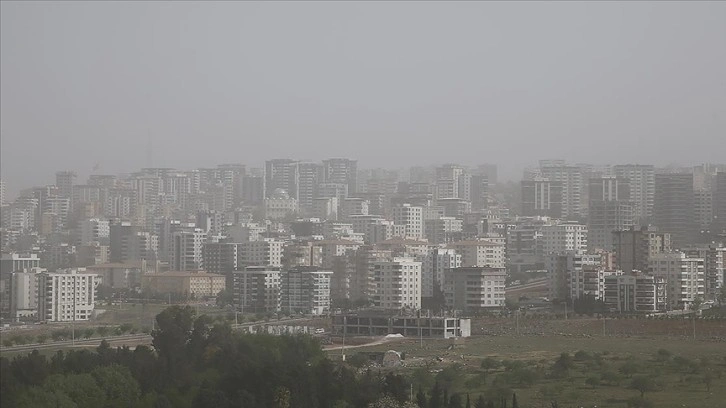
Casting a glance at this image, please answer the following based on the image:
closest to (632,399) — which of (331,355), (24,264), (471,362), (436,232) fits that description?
(471,362)

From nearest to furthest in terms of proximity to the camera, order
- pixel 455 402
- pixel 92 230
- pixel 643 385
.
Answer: pixel 455 402 < pixel 643 385 < pixel 92 230

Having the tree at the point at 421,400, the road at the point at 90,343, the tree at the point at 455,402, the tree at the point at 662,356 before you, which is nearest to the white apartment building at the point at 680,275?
the road at the point at 90,343

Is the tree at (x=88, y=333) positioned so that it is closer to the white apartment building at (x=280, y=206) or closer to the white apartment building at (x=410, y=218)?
the white apartment building at (x=410, y=218)

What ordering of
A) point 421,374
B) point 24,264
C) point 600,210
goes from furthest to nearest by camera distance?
point 600,210
point 24,264
point 421,374

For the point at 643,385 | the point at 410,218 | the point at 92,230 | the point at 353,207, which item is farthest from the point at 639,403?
the point at 353,207

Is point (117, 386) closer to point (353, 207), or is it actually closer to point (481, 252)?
point (481, 252)

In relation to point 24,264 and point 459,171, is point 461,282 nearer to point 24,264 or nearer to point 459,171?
point 24,264
